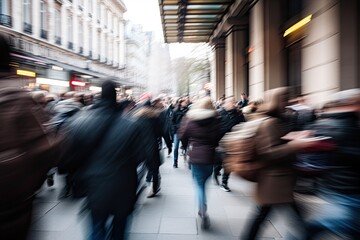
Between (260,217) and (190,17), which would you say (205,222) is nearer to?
(260,217)

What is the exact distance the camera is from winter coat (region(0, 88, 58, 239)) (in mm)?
1781

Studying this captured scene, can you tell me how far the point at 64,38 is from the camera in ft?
91.8

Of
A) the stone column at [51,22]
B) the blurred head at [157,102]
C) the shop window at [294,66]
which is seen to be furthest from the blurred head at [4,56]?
the stone column at [51,22]

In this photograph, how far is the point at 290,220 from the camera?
3.38 metres

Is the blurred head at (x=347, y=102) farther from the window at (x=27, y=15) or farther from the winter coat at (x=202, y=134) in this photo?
the window at (x=27, y=15)

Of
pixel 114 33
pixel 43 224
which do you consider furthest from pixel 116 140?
pixel 114 33

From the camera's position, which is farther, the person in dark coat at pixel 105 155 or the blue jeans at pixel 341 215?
the person in dark coat at pixel 105 155

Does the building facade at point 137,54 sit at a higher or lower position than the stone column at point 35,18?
higher

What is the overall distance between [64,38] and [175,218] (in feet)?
88.2

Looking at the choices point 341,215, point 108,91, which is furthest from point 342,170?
point 108,91

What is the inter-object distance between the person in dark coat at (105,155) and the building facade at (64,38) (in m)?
6.20

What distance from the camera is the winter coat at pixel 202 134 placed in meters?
4.46

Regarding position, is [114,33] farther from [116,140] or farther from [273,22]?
[116,140]

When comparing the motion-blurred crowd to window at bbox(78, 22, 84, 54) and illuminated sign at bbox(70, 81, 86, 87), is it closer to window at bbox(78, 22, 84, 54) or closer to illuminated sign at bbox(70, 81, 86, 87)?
illuminated sign at bbox(70, 81, 86, 87)
